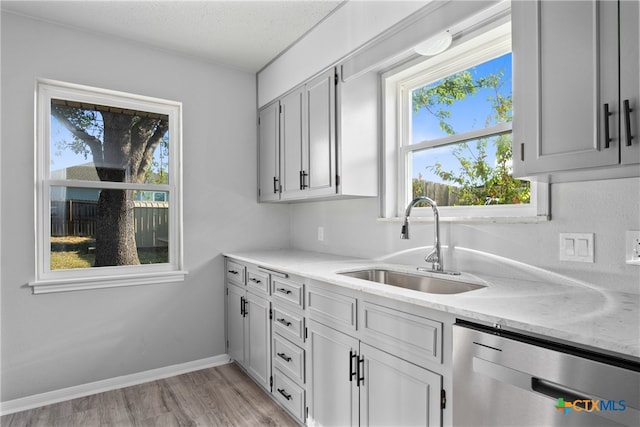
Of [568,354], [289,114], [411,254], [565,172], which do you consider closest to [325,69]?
[289,114]

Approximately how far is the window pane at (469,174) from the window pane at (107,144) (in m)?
2.02

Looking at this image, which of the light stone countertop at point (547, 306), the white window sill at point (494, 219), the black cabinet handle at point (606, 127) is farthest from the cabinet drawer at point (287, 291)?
the black cabinet handle at point (606, 127)

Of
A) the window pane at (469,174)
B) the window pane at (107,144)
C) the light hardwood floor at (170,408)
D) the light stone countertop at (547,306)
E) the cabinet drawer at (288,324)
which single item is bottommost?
the light hardwood floor at (170,408)

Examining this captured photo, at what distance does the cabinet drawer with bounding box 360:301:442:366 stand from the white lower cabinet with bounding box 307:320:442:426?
0.13ft

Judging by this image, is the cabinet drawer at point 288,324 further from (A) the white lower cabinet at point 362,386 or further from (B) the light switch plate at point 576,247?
(B) the light switch plate at point 576,247

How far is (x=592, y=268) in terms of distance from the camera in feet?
4.69

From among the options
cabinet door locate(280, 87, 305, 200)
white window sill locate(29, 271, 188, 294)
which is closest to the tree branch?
white window sill locate(29, 271, 188, 294)

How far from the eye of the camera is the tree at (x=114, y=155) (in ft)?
8.70

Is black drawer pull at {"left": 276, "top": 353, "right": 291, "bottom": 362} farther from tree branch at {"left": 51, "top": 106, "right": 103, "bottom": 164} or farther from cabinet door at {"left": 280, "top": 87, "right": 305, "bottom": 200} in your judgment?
tree branch at {"left": 51, "top": 106, "right": 103, "bottom": 164}

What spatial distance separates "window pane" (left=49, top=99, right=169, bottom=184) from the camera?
8.46ft

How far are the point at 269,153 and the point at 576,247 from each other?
2.33 m

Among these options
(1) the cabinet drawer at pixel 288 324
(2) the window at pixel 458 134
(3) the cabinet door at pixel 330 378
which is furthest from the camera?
(1) the cabinet drawer at pixel 288 324

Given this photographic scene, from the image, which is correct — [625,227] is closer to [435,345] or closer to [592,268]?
[592,268]

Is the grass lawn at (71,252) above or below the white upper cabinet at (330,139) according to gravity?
below
